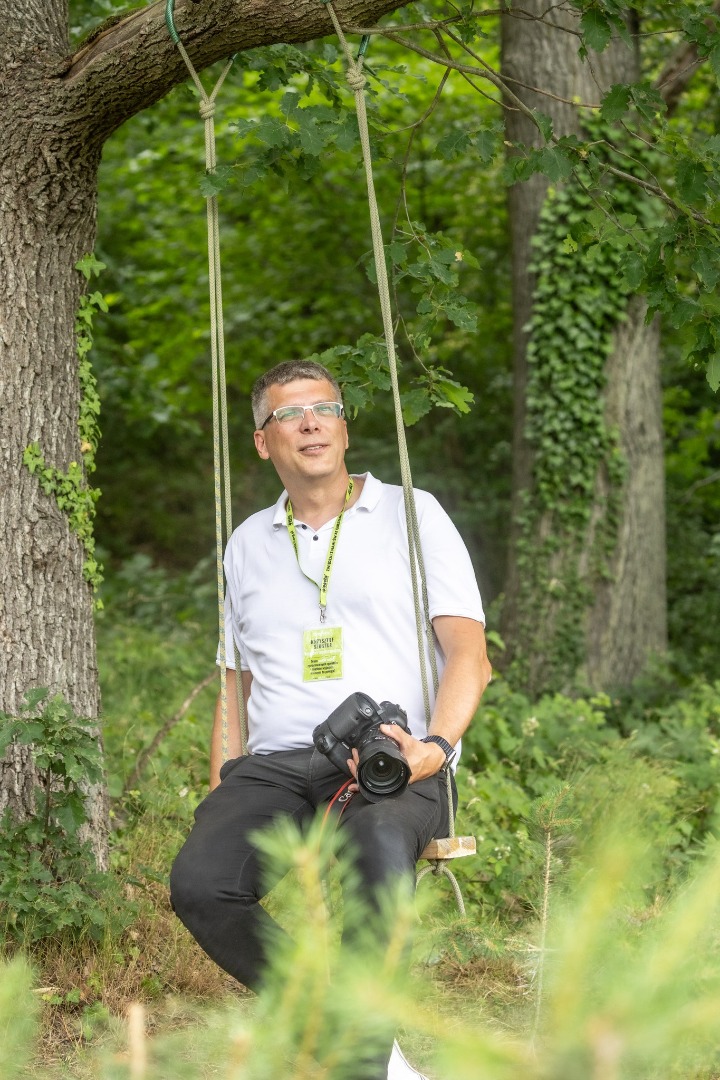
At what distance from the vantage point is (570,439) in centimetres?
668

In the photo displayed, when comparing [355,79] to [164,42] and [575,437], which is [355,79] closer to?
[164,42]

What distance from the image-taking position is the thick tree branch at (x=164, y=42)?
2.83m

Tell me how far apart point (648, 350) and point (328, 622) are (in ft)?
15.2

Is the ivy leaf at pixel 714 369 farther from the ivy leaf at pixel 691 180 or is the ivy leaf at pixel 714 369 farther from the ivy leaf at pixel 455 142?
the ivy leaf at pixel 455 142

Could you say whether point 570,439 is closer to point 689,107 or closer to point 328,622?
point 328,622

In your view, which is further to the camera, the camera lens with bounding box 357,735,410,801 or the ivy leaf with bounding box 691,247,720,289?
the ivy leaf with bounding box 691,247,720,289

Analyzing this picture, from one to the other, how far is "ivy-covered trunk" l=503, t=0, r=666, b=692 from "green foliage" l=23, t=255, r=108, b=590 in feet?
12.4

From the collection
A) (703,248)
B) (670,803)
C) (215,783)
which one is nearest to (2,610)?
(215,783)

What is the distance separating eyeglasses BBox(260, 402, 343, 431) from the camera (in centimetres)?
308

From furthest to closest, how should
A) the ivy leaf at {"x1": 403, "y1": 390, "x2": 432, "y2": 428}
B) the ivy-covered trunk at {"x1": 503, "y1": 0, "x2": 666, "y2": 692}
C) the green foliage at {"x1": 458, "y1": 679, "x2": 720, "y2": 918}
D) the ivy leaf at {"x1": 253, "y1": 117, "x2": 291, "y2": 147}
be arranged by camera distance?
the ivy-covered trunk at {"x1": 503, "y1": 0, "x2": 666, "y2": 692} < the green foliage at {"x1": 458, "y1": 679, "x2": 720, "y2": 918} < the ivy leaf at {"x1": 403, "y1": 390, "x2": 432, "y2": 428} < the ivy leaf at {"x1": 253, "y1": 117, "x2": 291, "y2": 147}

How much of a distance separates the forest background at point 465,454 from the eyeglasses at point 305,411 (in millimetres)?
549

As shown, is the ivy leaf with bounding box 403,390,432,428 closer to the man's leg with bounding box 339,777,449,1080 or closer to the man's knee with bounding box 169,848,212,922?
the man's leg with bounding box 339,777,449,1080

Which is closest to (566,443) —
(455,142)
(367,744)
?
(455,142)

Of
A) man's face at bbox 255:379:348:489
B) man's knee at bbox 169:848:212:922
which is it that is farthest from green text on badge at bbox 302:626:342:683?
man's knee at bbox 169:848:212:922
